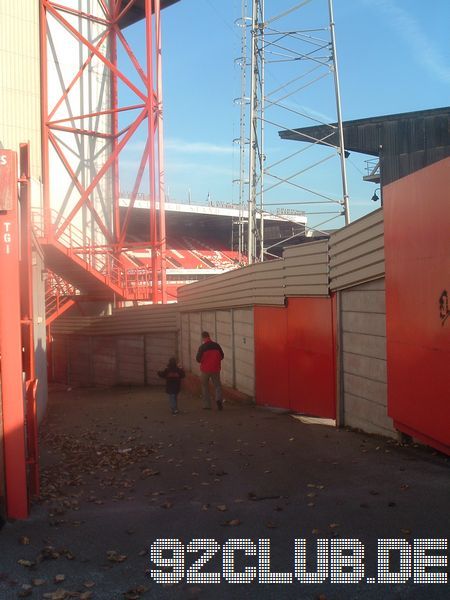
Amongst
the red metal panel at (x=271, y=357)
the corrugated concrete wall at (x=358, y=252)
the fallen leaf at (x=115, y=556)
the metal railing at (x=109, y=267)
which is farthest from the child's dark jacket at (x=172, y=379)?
the metal railing at (x=109, y=267)

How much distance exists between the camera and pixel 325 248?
1094 cm

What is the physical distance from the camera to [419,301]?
21.5ft

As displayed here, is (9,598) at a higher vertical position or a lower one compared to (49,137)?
lower

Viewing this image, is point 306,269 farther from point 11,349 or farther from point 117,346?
point 117,346

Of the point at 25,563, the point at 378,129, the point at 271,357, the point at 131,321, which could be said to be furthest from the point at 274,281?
the point at 378,129

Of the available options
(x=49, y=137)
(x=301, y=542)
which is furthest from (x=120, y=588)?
(x=49, y=137)

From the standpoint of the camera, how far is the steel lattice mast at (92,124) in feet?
88.3

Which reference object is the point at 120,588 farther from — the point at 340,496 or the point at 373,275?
the point at 373,275

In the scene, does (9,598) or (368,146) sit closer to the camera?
Answer: (9,598)

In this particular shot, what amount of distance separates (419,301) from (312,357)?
200 inches

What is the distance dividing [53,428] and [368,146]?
16.9 meters

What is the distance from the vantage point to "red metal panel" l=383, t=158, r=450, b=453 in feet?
19.5

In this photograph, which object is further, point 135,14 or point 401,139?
point 135,14

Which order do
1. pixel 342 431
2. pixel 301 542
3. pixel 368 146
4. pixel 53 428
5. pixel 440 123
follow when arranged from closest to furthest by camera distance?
pixel 301 542
pixel 342 431
pixel 53 428
pixel 440 123
pixel 368 146
